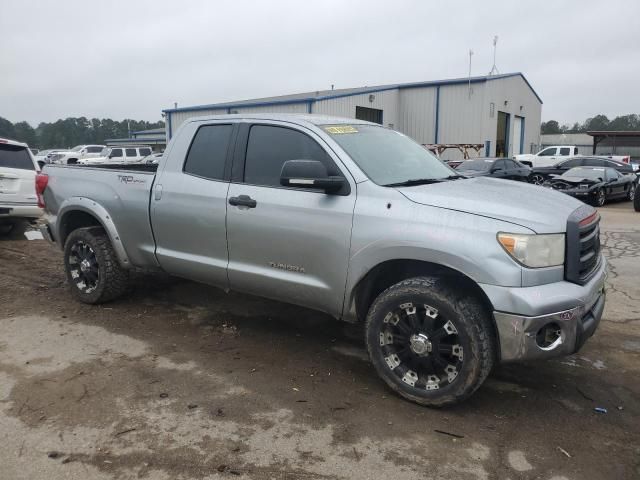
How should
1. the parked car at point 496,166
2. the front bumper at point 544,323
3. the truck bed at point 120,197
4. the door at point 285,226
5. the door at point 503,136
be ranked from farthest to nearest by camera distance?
1. the door at point 503,136
2. the parked car at point 496,166
3. the truck bed at point 120,197
4. the door at point 285,226
5. the front bumper at point 544,323

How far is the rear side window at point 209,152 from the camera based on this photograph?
4.41 meters

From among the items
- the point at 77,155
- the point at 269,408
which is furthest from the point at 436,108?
the point at 269,408

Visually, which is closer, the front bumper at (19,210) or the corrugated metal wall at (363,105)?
the front bumper at (19,210)

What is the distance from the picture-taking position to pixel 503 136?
35344 millimetres

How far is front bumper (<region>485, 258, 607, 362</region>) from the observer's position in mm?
2982

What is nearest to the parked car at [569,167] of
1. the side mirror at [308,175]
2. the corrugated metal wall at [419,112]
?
the corrugated metal wall at [419,112]

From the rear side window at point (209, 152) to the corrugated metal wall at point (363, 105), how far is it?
21314 mm

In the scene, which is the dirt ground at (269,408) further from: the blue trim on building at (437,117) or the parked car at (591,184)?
the blue trim on building at (437,117)

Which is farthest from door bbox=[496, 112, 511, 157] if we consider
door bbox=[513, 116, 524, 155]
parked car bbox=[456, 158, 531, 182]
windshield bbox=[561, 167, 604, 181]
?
windshield bbox=[561, 167, 604, 181]

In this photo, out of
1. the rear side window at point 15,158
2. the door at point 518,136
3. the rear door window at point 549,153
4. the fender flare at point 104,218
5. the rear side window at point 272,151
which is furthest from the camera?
the door at point 518,136

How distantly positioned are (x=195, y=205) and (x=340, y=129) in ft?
4.55

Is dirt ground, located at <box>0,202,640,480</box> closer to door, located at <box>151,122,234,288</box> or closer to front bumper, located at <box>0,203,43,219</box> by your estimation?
door, located at <box>151,122,234,288</box>

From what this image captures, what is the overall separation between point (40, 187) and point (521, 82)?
35.8m

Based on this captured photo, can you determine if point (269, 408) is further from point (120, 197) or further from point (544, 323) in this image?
point (120, 197)
